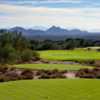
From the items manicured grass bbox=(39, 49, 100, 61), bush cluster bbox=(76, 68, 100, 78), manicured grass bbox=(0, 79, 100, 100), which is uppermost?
manicured grass bbox=(0, 79, 100, 100)

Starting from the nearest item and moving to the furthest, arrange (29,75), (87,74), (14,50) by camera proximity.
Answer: (29,75) → (87,74) → (14,50)

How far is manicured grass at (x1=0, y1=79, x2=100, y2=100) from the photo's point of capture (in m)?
12.5

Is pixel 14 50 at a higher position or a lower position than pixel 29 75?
lower

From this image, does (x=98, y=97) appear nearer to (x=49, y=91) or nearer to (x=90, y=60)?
(x=49, y=91)

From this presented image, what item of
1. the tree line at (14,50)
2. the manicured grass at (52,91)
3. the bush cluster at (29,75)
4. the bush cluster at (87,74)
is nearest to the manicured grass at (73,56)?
the tree line at (14,50)

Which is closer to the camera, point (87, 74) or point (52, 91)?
point (52, 91)

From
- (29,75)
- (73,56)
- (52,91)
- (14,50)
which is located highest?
(52,91)

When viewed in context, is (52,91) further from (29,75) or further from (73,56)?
(73,56)

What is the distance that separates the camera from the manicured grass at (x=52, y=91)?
12.5 meters

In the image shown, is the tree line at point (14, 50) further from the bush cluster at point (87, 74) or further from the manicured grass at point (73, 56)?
the bush cluster at point (87, 74)

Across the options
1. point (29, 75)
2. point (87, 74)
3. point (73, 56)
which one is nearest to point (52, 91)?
point (29, 75)

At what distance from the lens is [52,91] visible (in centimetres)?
1384

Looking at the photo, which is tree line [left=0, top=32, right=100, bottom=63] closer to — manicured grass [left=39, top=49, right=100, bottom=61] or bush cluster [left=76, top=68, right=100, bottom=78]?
manicured grass [left=39, top=49, right=100, bottom=61]

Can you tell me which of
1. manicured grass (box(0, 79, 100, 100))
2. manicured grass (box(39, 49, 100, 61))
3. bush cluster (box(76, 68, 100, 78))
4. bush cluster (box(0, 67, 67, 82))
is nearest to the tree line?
manicured grass (box(39, 49, 100, 61))
